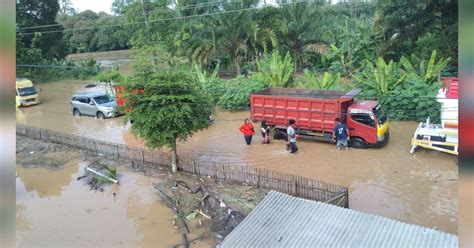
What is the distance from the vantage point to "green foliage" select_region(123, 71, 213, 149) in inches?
436

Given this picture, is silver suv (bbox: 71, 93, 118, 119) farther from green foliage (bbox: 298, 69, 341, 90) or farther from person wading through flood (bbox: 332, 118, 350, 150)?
person wading through flood (bbox: 332, 118, 350, 150)

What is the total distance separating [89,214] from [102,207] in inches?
18.4

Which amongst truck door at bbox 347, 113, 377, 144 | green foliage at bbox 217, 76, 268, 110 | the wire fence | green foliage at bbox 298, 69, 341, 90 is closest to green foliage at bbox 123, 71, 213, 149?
the wire fence

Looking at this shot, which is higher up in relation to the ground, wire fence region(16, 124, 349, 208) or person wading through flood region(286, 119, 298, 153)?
person wading through flood region(286, 119, 298, 153)

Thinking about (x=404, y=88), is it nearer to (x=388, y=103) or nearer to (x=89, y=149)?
(x=388, y=103)

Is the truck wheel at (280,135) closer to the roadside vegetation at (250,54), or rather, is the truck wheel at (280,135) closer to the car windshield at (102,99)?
the roadside vegetation at (250,54)

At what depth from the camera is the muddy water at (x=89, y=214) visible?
8.94 metres

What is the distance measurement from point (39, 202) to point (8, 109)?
1160 centimetres

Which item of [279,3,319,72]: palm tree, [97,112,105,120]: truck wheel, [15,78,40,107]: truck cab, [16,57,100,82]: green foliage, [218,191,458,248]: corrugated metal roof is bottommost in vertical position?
[218,191,458,248]: corrugated metal roof

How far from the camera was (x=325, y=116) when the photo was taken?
13461 millimetres

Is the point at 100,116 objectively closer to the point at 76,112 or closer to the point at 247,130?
the point at 76,112

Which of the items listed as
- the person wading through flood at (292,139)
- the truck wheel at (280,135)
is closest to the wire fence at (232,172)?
the person wading through flood at (292,139)

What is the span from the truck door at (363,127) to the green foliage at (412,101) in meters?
3.58

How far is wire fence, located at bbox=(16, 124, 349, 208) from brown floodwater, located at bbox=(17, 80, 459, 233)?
105cm
